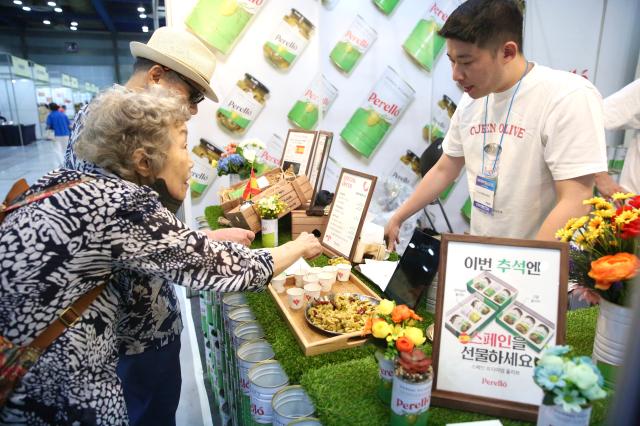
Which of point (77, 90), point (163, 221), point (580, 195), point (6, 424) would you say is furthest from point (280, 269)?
point (77, 90)

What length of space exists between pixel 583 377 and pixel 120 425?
115 centimetres

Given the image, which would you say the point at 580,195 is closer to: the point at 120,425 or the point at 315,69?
the point at 120,425

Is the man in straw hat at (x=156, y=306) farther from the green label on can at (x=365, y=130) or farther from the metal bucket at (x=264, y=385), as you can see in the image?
the green label on can at (x=365, y=130)

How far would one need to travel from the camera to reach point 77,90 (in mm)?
16375

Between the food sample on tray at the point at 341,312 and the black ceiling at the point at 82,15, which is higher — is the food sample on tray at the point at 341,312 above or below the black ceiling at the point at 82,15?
below

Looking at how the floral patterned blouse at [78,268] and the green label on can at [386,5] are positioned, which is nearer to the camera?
the floral patterned blouse at [78,268]

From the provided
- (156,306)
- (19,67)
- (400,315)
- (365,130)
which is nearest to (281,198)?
(156,306)

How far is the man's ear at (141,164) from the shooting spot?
1.14 meters

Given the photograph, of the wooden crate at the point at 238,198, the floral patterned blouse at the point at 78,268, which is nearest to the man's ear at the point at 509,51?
the floral patterned blouse at the point at 78,268

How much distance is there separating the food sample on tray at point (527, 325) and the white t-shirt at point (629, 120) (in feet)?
7.27

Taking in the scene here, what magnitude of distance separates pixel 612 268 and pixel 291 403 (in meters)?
0.81

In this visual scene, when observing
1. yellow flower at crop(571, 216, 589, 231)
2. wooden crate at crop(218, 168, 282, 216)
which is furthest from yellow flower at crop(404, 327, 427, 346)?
wooden crate at crop(218, 168, 282, 216)

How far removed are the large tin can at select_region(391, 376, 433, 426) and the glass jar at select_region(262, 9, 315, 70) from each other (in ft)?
11.1

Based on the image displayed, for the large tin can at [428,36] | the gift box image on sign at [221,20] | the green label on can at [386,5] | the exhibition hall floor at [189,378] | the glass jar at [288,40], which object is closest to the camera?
the exhibition hall floor at [189,378]
